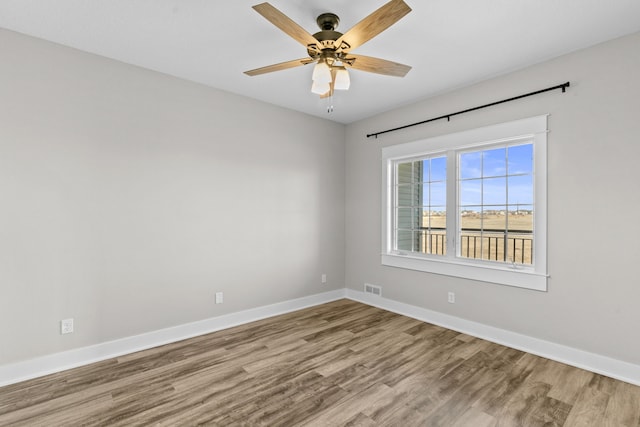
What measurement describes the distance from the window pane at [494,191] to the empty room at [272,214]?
22mm

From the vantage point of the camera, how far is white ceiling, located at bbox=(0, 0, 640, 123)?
215 centimetres

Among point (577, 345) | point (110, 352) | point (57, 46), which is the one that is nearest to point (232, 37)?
point (57, 46)

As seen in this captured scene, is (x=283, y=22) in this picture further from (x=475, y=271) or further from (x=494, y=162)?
(x=475, y=271)

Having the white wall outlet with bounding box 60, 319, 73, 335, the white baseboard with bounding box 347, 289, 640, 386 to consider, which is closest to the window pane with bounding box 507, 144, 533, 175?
the white baseboard with bounding box 347, 289, 640, 386

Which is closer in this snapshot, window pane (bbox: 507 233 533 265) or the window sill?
the window sill

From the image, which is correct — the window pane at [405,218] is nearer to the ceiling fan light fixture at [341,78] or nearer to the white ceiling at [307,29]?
the white ceiling at [307,29]

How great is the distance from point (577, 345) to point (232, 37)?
3972 mm

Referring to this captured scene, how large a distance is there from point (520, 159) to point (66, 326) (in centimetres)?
458

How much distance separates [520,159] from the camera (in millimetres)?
3197

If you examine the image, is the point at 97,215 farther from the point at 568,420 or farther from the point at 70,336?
the point at 568,420

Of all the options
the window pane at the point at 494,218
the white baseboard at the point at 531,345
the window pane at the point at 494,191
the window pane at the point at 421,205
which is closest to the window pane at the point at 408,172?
the window pane at the point at 421,205

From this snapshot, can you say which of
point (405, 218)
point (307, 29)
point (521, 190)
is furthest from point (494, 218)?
point (307, 29)

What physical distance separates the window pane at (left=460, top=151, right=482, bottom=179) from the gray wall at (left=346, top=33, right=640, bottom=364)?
1.09 ft

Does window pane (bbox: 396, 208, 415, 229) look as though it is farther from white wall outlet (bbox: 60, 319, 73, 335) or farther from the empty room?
white wall outlet (bbox: 60, 319, 73, 335)
